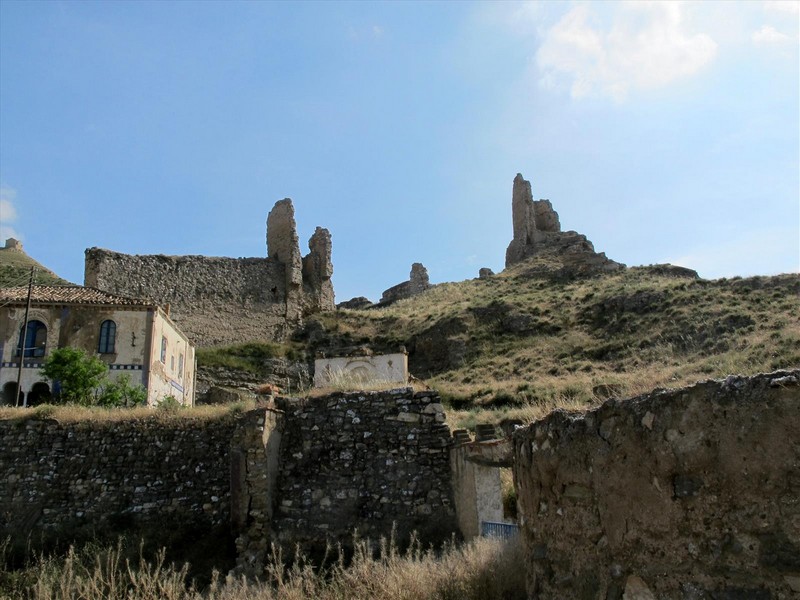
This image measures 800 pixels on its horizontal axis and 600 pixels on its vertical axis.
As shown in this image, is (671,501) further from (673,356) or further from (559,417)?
(673,356)

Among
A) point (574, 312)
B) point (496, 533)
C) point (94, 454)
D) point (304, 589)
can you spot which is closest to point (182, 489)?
point (94, 454)

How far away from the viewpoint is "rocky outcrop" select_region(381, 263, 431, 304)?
6525 cm

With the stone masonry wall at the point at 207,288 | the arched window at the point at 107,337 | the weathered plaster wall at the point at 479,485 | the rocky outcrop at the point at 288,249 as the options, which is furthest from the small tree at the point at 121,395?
the rocky outcrop at the point at 288,249

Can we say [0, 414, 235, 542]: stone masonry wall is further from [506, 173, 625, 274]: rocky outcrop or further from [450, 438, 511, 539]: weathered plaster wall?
[506, 173, 625, 274]: rocky outcrop

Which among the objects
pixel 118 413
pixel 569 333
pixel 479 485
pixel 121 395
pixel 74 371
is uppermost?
pixel 569 333

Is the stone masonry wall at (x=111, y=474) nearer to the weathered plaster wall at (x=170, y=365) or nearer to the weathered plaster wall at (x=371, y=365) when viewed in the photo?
the weathered plaster wall at (x=371, y=365)

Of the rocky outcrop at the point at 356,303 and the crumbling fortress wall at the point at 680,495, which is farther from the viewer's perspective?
the rocky outcrop at the point at 356,303

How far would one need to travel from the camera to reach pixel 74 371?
22359 mm

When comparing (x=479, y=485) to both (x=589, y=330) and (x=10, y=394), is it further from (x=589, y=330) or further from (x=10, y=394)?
(x=589, y=330)

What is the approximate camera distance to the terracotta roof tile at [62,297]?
1014 inches

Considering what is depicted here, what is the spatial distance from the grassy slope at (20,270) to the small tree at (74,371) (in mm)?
16386

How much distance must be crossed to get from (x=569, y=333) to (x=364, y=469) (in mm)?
28804

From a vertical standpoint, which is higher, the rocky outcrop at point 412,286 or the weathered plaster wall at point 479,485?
the rocky outcrop at point 412,286

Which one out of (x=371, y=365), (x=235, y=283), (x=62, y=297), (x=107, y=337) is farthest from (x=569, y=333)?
(x=62, y=297)
